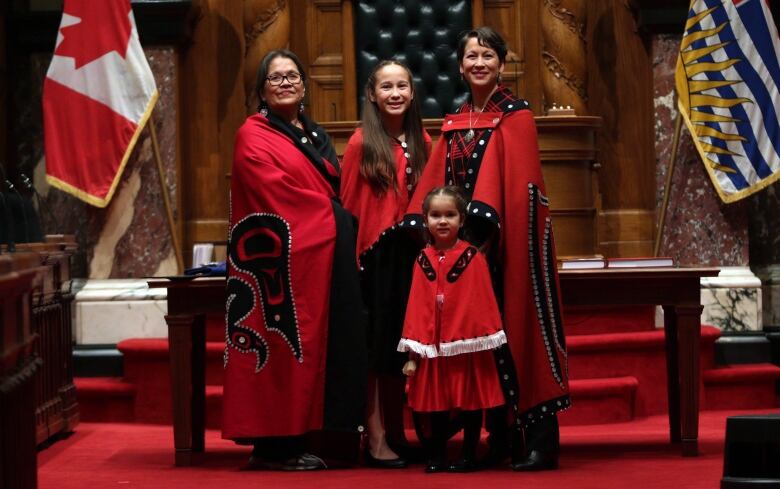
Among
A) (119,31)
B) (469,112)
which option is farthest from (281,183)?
(119,31)

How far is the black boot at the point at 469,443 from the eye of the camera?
493cm

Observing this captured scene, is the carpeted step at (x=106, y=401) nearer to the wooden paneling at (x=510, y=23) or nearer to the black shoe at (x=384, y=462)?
the black shoe at (x=384, y=462)

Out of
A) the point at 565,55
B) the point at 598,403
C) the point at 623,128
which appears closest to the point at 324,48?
the point at 565,55

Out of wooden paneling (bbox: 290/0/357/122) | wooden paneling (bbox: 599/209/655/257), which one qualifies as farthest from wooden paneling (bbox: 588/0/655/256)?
wooden paneling (bbox: 290/0/357/122)

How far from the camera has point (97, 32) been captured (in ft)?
25.8

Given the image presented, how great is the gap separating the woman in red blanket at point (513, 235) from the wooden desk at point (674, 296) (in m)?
0.34

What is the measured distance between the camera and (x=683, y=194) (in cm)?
812

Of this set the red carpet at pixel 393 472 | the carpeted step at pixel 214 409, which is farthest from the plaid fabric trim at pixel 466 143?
the carpeted step at pixel 214 409

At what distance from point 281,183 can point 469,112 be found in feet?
2.51

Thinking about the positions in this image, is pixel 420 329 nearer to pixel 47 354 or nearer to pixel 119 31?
pixel 47 354

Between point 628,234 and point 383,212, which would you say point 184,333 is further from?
point 628,234

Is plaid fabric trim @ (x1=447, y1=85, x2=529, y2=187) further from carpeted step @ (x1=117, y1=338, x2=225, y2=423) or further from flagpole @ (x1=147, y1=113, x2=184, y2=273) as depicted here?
flagpole @ (x1=147, y1=113, x2=184, y2=273)

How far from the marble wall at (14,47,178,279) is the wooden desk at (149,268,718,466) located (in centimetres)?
257

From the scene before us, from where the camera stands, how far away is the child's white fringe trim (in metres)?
4.87
